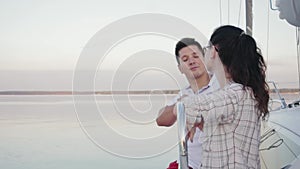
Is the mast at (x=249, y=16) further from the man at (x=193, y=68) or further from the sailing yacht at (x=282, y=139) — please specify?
the man at (x=193, y=68)

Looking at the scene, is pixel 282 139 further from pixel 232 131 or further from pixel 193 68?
pixel 232 131

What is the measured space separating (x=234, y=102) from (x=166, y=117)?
0.68ft

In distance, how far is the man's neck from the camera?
72.5 inches

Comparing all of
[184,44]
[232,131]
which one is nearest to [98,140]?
[232,131]

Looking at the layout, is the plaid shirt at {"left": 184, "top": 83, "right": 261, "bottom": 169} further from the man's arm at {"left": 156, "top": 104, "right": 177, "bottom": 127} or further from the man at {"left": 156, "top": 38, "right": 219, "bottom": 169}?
the man at {"left": 156, "top": 38, "right": 219, "bottom": 169}

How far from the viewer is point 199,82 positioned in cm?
188

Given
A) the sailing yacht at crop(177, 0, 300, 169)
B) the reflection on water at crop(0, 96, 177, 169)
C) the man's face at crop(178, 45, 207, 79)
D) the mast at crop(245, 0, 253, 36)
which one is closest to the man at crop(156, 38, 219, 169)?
the man's face at crop(178, 45, 207, 79)

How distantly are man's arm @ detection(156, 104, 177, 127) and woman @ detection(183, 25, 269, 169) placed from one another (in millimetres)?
69

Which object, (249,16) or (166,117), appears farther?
(249,16)

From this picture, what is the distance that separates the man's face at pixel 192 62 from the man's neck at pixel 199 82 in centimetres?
1

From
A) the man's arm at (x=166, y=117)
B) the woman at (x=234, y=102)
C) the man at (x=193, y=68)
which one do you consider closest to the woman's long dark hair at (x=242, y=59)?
the woman at (x=234, y=102)

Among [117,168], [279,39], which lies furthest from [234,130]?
[117,168]

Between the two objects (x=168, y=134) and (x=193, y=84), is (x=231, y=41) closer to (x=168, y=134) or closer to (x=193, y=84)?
(x=168, y=134)

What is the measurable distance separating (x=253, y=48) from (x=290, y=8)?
0.27 m
